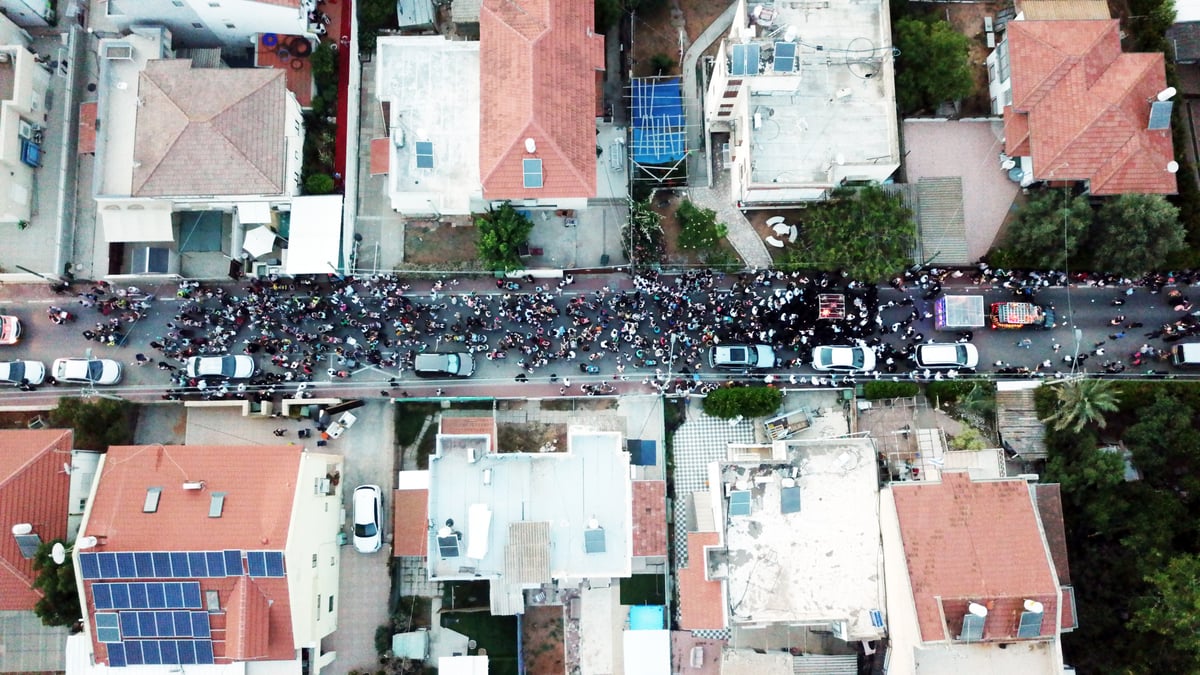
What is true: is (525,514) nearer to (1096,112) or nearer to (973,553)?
(973,553)

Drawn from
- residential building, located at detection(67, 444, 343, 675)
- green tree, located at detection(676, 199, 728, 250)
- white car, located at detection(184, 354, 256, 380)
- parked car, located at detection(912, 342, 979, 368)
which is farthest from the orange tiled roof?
parked car, located at detection(912, 342, 979, 368)

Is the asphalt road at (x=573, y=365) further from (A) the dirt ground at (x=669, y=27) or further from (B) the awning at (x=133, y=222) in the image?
(A) the dirt ground at (x=669, y=27)

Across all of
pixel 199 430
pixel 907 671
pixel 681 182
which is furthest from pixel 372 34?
pixel 907 671

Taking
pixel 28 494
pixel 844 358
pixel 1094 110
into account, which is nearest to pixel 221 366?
pixel 28 494

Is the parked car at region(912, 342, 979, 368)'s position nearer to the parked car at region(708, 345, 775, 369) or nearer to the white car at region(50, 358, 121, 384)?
the parked car at region(708, 345, 775, 369)

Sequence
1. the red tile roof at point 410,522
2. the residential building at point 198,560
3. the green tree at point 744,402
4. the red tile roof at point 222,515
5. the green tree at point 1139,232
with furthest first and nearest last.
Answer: the green tree at point 744,402
the red tile roof at point 410,522
the green tree at point 1139,232
the red tile roof at point 222,515
the residential building at point 198,560

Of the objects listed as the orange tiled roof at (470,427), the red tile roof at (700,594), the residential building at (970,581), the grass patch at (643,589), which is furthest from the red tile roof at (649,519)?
the residential building at (970,581)

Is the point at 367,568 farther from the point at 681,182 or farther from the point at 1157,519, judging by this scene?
the point at 1157,519
